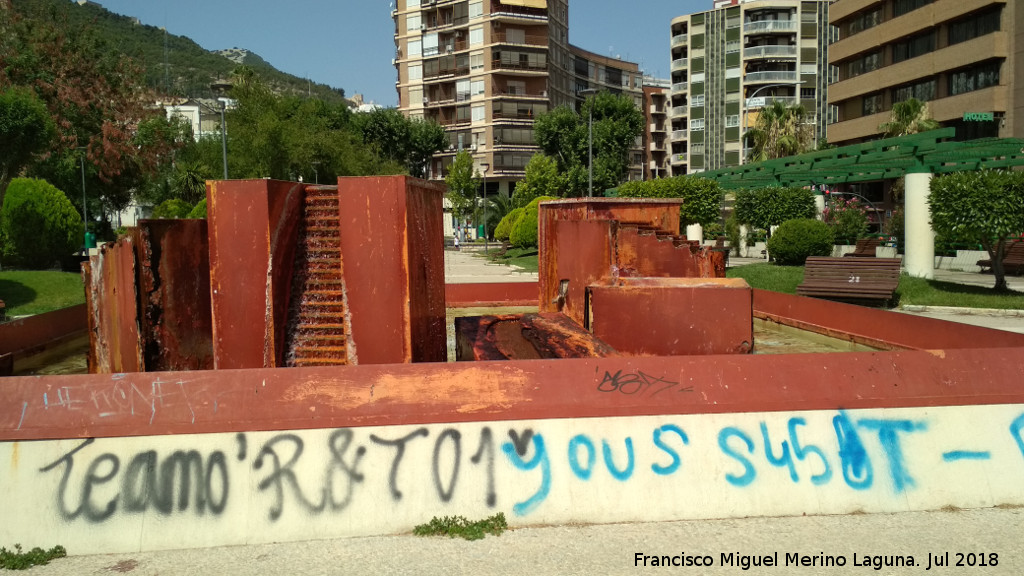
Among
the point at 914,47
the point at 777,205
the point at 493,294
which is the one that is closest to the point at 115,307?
the point at 493,294

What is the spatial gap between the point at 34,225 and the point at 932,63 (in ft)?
142

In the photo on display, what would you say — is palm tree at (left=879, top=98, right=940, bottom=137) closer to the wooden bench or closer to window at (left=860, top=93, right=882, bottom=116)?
window at (left=860, top=93, right=882, bottom=116)

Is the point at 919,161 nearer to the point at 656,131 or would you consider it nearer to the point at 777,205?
the point at 777,205

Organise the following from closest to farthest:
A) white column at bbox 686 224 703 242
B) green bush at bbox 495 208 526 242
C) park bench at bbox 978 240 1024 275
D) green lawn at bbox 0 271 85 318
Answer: green lawn at bbox 0 271 85 318, park bench at bbox 978 240 1024 275, white column at bbox 686 224 703 242, green bush at bbox 495 208 526 242

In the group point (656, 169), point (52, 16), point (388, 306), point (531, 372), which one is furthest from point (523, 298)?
point (656, 169)

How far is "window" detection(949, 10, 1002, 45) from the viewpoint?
38.4 m

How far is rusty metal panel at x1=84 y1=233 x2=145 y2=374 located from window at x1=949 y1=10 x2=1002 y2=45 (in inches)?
1681

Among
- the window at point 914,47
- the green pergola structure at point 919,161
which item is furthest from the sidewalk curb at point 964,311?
the window at point 914,47

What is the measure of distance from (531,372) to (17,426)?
3.19 metres

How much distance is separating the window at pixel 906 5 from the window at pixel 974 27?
2.58m

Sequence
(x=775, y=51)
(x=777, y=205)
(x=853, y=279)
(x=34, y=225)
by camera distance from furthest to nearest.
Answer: (x=775, y=51) < (x=777, y=205) < (x=34, y=225) < (x=853, y=279)

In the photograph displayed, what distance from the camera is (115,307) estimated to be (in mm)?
7227

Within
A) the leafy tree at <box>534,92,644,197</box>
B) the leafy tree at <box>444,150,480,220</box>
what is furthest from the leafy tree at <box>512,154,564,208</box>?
the leafy tree at <box>444,150,480,220</box>

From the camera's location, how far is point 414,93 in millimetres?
81312
